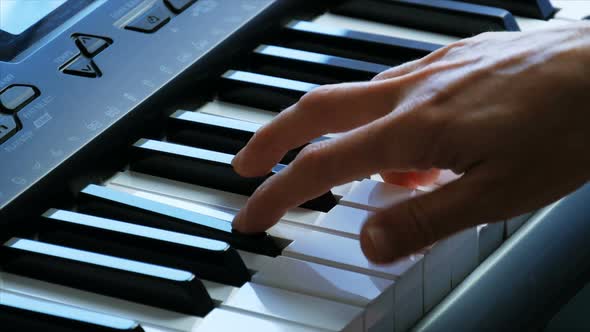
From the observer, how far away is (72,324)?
1.01 metres

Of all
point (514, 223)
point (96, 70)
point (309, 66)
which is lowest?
point (514, 223)

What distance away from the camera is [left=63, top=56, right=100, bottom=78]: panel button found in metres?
1.29

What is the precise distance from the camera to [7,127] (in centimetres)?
119

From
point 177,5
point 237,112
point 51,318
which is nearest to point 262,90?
point 237,112

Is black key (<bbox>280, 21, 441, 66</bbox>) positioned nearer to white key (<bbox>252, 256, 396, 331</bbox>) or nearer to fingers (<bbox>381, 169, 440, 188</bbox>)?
fingers (<bbox>381, 169, 440, 188</bbox>)

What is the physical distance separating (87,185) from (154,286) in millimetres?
215

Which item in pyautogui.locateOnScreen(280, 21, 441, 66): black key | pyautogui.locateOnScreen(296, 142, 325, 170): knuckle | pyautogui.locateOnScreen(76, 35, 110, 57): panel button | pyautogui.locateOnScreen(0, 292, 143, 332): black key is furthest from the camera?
pyautogui.locateOnScreen(280, 21, 441, 66): black key

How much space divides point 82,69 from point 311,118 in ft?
1.00

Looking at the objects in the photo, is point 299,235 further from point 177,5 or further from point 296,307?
point 177,5

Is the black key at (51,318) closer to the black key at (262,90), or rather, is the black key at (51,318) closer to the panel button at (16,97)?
the panel button at (16,97)

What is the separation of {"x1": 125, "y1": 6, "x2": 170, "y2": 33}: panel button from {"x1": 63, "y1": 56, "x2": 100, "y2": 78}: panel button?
87mm

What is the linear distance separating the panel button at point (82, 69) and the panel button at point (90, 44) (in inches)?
0.6

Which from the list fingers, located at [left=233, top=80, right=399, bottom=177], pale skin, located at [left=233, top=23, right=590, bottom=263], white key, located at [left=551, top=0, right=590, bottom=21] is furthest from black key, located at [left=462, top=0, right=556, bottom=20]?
fingers, located at [left=233, top=80, right=399, bottom=177]

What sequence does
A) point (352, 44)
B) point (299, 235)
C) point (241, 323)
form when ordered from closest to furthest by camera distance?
1. point (241, 323)
2. point (299, 235)
3. point (352, 44)
